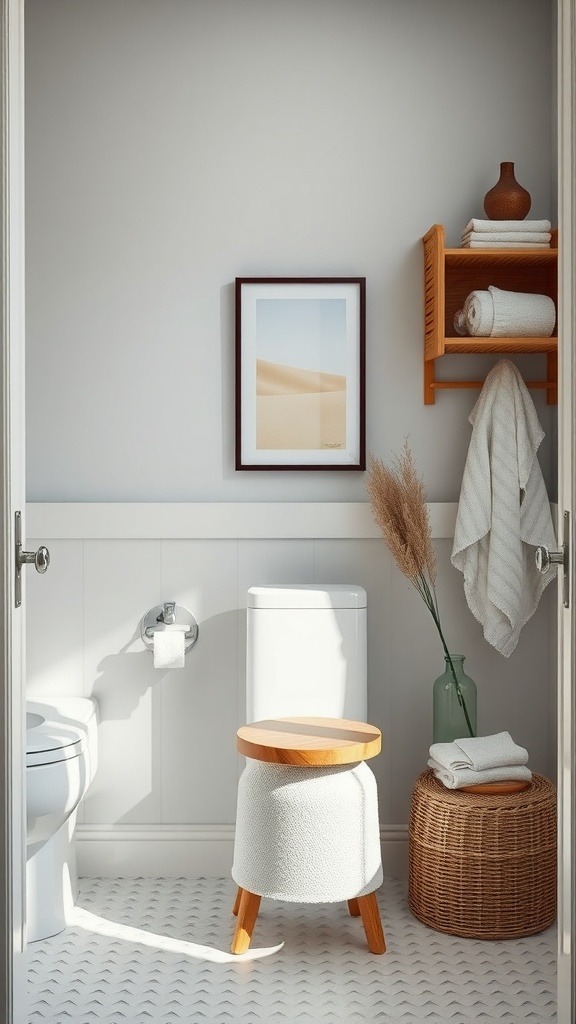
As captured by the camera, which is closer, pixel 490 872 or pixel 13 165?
pixel 13 165

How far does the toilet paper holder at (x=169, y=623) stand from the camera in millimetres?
2812

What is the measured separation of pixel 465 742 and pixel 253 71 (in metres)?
1.94

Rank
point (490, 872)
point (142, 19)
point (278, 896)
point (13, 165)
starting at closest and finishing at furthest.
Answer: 1. point (13, 165)
2. point (278, 896)
3. point (490, 872)
4. point (142, 19)

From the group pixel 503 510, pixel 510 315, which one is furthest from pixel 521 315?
pixel 503 510

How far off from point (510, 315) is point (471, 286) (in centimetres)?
30

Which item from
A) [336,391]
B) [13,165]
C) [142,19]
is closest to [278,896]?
[336,391]

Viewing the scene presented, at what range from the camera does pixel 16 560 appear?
157 cm

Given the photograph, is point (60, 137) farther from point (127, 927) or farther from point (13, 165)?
point (127, 927)

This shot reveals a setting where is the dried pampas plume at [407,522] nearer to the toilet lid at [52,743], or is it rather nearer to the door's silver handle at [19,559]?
the toilet lid at [52,743]

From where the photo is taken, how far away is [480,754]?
249 cm

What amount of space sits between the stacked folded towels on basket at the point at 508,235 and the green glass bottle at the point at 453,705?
1.10 m

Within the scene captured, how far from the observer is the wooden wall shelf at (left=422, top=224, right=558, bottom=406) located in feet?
8.48

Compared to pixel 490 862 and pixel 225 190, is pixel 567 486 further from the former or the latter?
pixel 225 190

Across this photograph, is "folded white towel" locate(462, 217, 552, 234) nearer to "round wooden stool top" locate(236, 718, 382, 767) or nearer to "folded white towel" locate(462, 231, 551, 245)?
"folded white towel" locate(462, 231, 551, 245)
